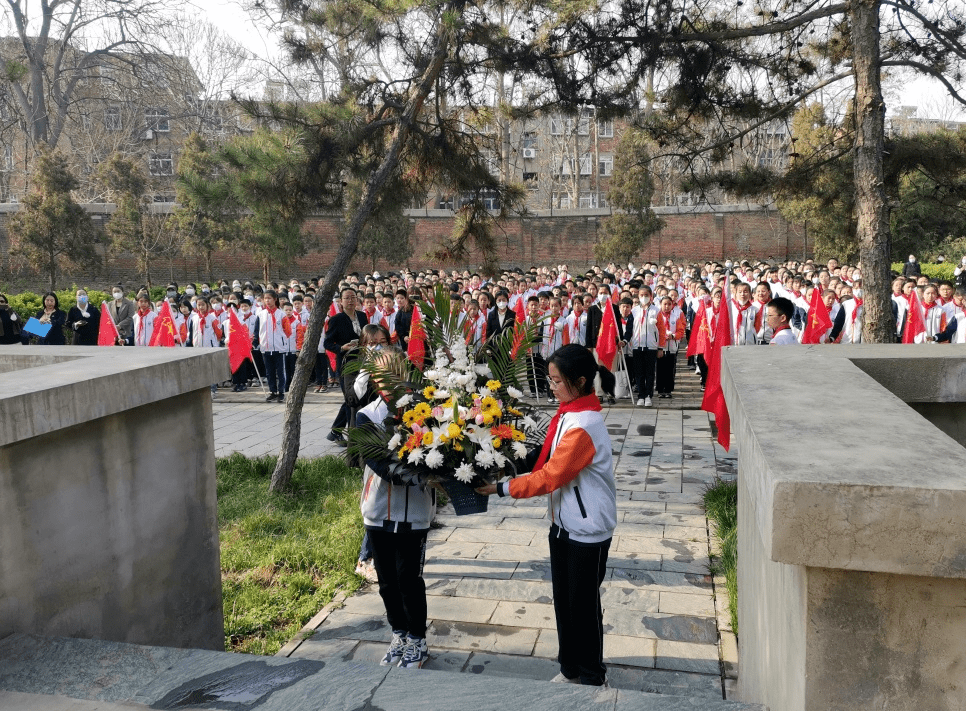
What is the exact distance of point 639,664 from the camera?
13.6 ft

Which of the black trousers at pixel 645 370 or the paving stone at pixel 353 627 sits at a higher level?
the black trousers at pixel 645 370

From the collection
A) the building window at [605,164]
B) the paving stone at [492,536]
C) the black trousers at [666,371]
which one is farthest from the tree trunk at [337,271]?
the building window at [605,164]

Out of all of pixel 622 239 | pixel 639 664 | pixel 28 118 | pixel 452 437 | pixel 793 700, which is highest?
pixel 28 118

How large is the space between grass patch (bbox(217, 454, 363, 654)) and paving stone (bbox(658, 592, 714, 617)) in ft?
6.51

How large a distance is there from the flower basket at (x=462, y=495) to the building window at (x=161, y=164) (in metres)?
40.3

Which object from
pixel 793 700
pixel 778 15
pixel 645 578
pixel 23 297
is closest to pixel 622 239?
pixel 23 297

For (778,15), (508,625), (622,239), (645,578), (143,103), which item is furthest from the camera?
(143,103)

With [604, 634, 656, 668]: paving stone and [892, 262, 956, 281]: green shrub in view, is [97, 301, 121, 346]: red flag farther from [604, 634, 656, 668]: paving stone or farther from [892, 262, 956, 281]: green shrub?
[892, 262, 956, 281]: green shrub

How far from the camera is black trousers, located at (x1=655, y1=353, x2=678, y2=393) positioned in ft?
42.2

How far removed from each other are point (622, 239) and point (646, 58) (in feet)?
77.1

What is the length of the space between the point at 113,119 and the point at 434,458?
44.9m

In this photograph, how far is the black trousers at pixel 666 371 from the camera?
42.2ft

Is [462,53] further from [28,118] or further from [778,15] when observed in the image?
[28,118]

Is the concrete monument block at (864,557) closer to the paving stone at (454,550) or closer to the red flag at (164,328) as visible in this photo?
the paving stone at (454,550)
